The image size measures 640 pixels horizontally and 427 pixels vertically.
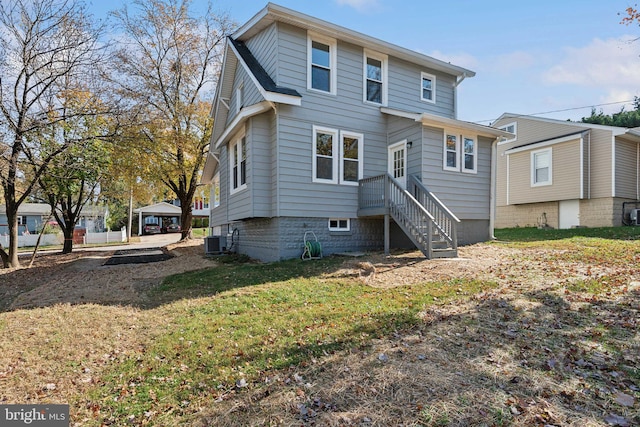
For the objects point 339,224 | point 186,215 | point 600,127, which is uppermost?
point 600,127

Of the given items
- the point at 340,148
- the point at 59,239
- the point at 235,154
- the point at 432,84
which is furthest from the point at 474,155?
the point at 59,239

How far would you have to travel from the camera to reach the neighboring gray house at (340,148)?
988cm

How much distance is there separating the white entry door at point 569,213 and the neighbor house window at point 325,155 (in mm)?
13564

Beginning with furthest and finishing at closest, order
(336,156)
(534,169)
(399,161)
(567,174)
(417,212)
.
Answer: (534,169)
(567,174)
(399,161)
(336,156)
(417,212)

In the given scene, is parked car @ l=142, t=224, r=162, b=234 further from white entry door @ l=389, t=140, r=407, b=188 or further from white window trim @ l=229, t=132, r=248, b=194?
white entry door @ l=389, t=140, r=407, b=188

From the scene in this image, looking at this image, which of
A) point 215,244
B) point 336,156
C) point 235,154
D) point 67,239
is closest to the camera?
point 336,156

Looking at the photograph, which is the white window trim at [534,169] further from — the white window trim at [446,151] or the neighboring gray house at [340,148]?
the white window trim at [446,151]

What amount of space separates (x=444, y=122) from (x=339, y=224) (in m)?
4.60

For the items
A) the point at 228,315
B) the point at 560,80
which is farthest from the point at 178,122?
the point at 560,80

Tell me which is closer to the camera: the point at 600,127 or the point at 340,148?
the point at 340,148

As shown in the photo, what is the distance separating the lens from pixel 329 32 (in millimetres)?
10445

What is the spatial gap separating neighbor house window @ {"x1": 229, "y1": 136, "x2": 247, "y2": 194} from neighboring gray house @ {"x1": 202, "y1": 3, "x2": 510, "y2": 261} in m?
0.07

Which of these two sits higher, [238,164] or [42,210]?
[238,164]

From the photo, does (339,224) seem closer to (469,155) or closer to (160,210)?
(469,155)
